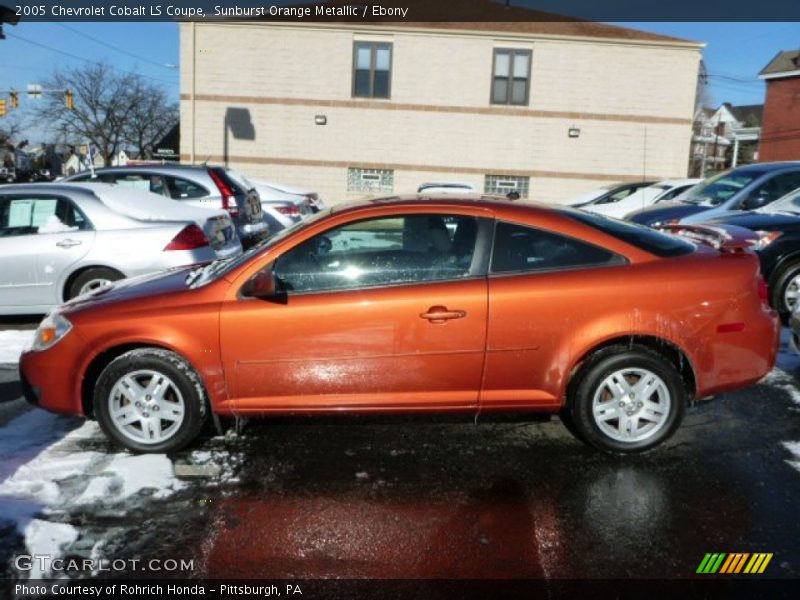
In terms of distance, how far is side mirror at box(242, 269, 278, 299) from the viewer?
3971 millimetres

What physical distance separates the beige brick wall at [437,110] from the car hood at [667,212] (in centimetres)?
1479

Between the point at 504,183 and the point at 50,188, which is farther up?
the point at 504,183

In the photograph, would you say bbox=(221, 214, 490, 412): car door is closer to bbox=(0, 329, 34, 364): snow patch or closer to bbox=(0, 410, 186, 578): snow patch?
bbox=(0, 410, 186, 578): snow patch

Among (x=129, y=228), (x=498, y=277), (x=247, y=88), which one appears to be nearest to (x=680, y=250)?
(x=498, y=277)

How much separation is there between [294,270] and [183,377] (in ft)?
2.88

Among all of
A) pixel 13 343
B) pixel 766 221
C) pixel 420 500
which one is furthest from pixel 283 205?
pixel 420 500

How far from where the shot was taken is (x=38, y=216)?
7.02 m

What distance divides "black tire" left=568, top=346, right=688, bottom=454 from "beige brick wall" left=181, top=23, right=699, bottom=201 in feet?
69.3

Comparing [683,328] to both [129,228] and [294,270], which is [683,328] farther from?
[129,228]

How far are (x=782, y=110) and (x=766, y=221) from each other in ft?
112

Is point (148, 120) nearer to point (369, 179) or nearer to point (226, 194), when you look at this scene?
point (369, 179)

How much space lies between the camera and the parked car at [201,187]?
30.3ft

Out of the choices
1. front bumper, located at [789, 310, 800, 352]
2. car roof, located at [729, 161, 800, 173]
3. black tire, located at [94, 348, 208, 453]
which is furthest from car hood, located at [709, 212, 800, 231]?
black tire, located at [94, 348, 208, 453]

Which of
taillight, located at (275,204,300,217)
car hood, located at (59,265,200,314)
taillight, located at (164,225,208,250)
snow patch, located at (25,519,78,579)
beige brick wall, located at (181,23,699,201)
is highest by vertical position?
beige brick wall, located at (181,23,699,201)
